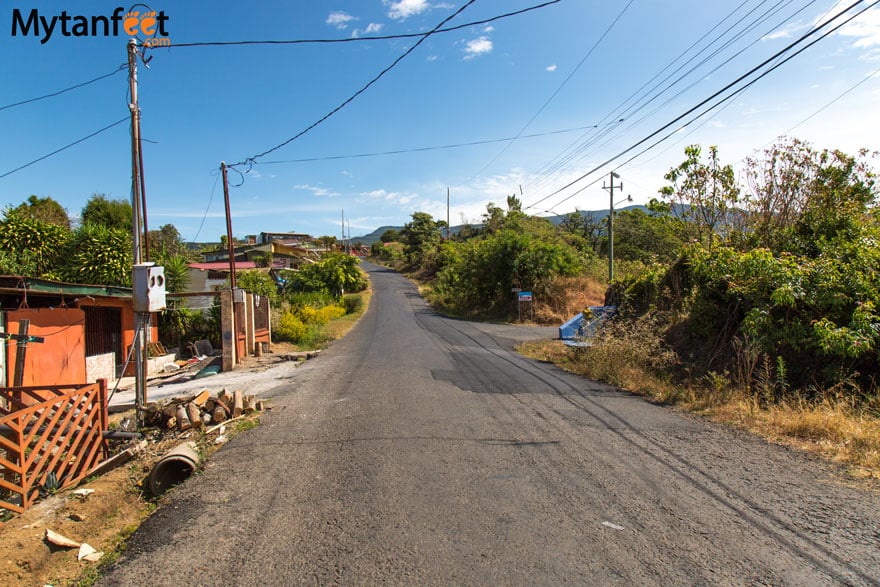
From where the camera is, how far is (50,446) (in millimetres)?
6121

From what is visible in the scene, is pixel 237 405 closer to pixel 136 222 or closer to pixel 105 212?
pixel 136 222

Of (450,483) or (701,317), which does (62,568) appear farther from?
(701,317)

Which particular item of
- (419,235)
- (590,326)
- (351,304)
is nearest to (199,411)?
(590,326)

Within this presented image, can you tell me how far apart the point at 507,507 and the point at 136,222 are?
318 inches

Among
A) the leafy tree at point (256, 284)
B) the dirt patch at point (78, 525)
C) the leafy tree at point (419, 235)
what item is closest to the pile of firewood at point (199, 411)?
the dirt patch at point (78, 525)

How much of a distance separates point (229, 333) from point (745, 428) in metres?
14.0

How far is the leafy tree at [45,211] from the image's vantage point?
1058 inches

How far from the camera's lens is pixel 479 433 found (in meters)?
6.47

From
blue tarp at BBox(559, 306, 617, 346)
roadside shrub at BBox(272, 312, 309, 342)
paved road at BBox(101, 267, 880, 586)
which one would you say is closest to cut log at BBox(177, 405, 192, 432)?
paved road at BBox(101, 267, 880, 586)

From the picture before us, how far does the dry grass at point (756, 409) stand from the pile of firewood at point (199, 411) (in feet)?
23.2

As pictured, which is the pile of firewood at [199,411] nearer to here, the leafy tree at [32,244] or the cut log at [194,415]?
the cut log at [194,415]

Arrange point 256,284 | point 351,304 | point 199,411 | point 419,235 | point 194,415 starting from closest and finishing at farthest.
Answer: point 194,415, point 199,411, point 256,284, point 351,304, point 419,235

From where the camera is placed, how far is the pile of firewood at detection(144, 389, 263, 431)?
773 centimetres

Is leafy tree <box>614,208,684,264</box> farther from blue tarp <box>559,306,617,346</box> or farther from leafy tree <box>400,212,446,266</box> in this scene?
blue tarp <box>559,306,617,346</box>
